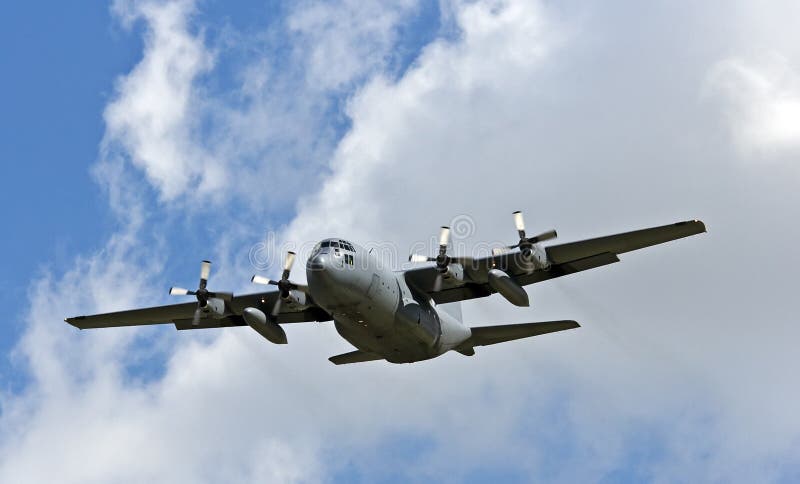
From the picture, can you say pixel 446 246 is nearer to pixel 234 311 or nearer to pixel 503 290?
pixel 503 290

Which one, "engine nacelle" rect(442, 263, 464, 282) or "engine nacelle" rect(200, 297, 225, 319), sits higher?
"engine nacelle" rect(200, 297, 225, 319)

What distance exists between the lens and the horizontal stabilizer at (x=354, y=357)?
40.0 m

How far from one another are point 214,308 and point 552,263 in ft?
46.0

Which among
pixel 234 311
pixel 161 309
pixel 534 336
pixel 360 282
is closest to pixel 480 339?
pixel 534 336

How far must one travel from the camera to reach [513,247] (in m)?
35.4

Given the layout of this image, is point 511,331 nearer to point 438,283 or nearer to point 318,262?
point 438,283

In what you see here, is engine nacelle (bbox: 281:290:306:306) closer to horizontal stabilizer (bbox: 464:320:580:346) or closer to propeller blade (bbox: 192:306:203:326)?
propeller blade (bbox: 192:306:203:326)

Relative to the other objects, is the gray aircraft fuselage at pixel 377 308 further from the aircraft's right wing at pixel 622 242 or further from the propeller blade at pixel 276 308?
the aircraft's right wing at pixel 622 242

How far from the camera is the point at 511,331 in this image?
39.3 m

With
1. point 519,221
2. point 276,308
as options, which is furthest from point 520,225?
point 276,308

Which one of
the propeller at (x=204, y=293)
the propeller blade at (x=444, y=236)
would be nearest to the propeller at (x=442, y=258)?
the propeller blade at (x=444, y=236)

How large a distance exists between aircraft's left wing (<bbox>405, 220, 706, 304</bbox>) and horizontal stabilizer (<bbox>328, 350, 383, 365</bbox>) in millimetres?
3501

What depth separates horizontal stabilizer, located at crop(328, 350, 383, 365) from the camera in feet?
131

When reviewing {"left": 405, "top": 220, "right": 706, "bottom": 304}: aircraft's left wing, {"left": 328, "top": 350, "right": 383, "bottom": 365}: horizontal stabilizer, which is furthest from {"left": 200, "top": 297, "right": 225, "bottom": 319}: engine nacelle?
{"left": 405, "top": 220, "right": 706, "bottom": 304}: aircraft's left wing
